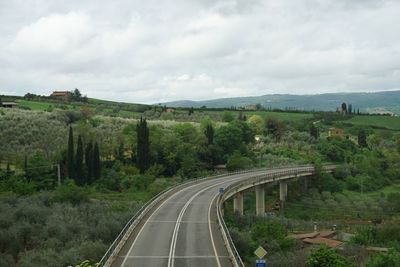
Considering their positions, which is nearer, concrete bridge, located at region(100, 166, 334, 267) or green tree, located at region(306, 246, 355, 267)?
concrete bridge, located at region(100, 166, 334, 267)

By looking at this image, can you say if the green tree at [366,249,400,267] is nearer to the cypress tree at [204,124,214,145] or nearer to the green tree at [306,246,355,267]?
the green tree at [306,246,355,267]

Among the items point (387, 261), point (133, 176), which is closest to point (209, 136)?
point (133, 176)

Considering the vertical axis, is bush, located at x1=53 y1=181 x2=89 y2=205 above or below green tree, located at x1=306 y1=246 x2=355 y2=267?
below

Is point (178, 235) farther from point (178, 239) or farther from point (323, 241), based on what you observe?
point (323, 241)

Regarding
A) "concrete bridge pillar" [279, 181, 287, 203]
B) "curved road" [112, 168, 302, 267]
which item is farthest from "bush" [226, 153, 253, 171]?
"curved road" [112, 168, 302, 267]

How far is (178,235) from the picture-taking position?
131 ft

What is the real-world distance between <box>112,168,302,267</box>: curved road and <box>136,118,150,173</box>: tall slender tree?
33093 mm

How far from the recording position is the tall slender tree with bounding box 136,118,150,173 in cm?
9196

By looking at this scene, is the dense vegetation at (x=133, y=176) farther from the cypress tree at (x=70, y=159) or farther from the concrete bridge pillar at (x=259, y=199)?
the concrete bridge pillar at (x=259, y=199)

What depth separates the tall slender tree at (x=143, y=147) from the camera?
302 feet

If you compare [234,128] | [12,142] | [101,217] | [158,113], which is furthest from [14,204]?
[158,113]

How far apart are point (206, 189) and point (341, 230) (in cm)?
1788

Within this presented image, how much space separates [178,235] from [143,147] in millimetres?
53510

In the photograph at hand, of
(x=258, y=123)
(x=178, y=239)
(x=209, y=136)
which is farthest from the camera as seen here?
(x=258, y=123)
